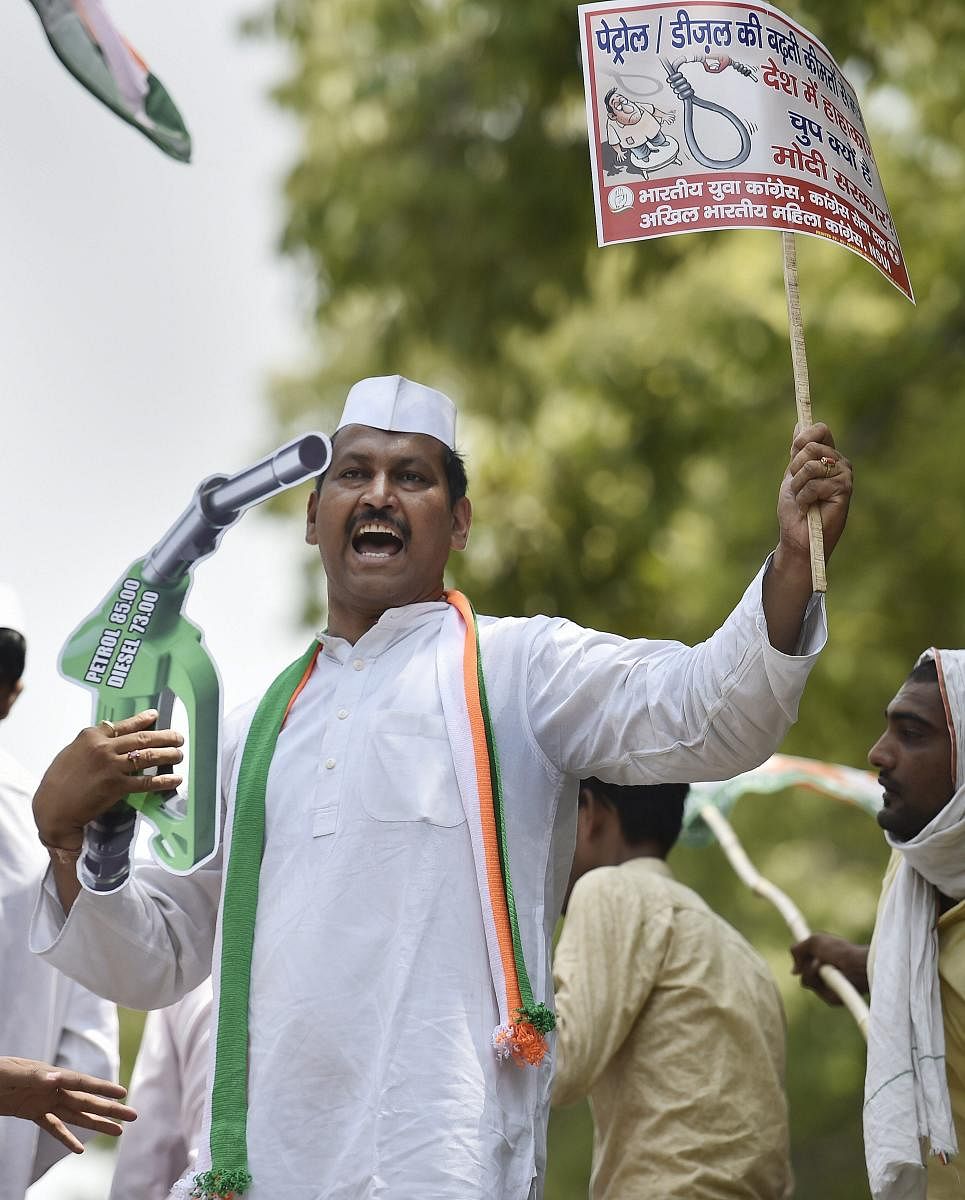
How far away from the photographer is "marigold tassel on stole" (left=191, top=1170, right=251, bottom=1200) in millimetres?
2916

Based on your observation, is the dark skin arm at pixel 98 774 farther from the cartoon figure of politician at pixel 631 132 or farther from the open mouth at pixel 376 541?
the cartoon figure of politician at pixel 631 132

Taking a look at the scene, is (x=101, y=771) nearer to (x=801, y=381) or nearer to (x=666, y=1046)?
(x=801, y=381)

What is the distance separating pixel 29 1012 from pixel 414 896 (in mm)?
1474

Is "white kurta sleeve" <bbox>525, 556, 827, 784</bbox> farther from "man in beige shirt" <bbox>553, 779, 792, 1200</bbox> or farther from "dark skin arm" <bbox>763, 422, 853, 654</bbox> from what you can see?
"man in beige shirt" <bbox>553, 779, 792, 1200</bbox>

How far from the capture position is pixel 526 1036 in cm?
293

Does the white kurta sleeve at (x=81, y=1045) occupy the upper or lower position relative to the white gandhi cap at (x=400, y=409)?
lower

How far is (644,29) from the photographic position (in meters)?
3.33

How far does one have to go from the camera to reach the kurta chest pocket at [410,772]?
3.08 metres

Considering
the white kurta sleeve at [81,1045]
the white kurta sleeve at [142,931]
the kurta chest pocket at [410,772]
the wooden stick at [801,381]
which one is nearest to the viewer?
the wooden stick at [801,381]

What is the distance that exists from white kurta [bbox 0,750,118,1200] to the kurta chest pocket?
1341 mm

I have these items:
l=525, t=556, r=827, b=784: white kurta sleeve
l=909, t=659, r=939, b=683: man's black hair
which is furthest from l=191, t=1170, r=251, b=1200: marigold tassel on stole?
l=909, t=659, r=939, b=683: man's black hair

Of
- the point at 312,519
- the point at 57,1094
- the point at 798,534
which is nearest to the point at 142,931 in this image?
the point at 57,1094

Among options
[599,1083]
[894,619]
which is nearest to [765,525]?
[894,619]

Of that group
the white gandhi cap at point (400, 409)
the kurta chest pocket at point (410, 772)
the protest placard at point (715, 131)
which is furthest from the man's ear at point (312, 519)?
the protest placard at point (715, 131)
